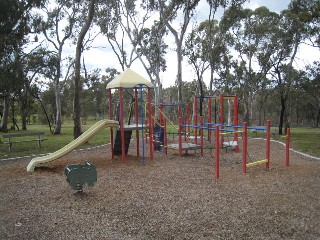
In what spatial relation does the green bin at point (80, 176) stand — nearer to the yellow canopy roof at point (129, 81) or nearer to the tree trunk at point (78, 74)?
the yellow canopy roof at point (129, 81)

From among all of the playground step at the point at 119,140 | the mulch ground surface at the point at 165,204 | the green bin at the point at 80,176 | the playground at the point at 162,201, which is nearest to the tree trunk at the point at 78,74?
the playground step at the point at 119,140

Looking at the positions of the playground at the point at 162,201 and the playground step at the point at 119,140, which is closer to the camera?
the playground at the point at 162,201

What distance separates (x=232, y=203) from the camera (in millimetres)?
5547

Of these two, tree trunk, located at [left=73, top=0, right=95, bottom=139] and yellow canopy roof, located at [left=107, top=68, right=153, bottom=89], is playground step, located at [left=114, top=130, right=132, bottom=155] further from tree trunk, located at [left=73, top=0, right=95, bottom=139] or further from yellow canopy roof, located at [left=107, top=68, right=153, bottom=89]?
tree trunk, located at [left=73, top=0, right=95, bottom=139]

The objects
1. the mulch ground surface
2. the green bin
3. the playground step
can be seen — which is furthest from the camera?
the playground step

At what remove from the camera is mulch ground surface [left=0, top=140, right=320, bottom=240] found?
439 centimetres

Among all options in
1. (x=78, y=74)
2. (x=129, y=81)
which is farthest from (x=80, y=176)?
(x=78, y=74)

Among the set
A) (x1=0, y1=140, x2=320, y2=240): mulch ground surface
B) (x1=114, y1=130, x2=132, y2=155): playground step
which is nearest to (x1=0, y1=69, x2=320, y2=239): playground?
(x1=0, y1=140, x2=320, y2=240): mulch ground surface

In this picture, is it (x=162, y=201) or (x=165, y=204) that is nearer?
(x=165, y=204)

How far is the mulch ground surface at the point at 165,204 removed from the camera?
14.4ft

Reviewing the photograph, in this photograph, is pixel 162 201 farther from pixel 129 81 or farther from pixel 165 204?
pixel 129 81

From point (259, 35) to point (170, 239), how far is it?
24.5 meters

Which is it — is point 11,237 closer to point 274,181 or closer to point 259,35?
point 274,181

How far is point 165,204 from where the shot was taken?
5.52 meters
